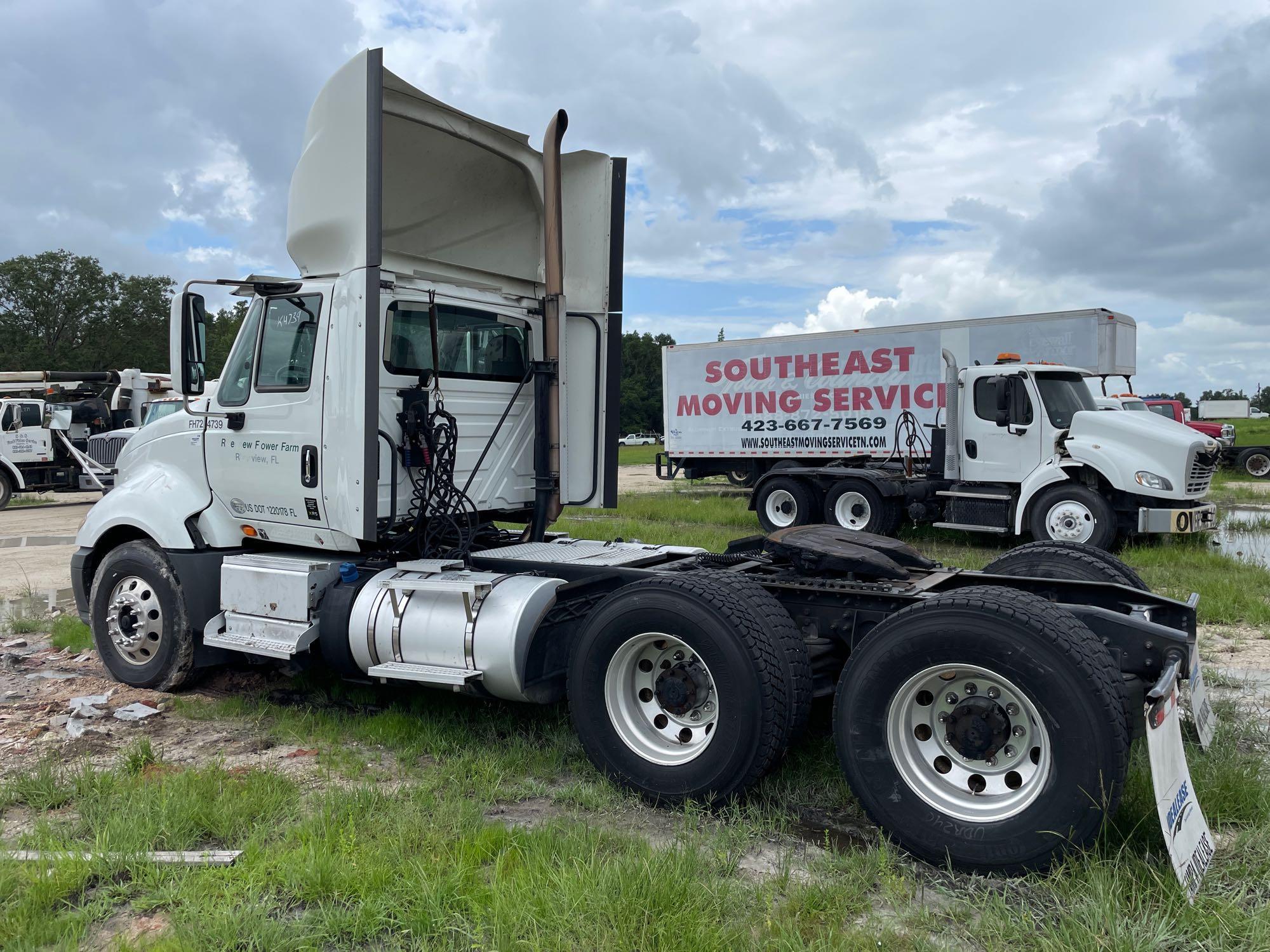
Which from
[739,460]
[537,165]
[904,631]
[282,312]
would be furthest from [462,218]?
[739,460]

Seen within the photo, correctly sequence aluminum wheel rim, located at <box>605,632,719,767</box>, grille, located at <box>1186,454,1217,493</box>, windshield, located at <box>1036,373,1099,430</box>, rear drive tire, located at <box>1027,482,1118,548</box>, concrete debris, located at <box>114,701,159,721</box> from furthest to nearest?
windshield, located at <box>1036,373,1099,430</box> → rear drive tire, located at <box>1027,482,1118,548</box> → grille, located at <box>1186,454,1217,493</box> → concrete debris, located at <box>114,701,159,721</box> → aluminum wheel rim, located at <box>605,632,719,767</box>

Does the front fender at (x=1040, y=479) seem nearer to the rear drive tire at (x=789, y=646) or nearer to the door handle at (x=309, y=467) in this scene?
the rear drive tire at (x=789, y=646)

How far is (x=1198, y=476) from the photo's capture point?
11344mm

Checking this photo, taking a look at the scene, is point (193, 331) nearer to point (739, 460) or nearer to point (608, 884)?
point (608, 884)

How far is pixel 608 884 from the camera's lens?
320cm

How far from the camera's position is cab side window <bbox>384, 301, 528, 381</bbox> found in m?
5.55

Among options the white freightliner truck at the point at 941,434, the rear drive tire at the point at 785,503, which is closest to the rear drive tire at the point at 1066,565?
the white freightliner truck at the point at 941,434

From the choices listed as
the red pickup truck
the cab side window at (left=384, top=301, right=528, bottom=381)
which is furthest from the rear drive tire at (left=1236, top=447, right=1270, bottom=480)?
the cab side window at (left=384, top=301, right=528, bottom=381)

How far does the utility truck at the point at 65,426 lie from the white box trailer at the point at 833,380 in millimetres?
12965

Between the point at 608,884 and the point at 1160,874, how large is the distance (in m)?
1.89

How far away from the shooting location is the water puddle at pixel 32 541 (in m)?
14.5

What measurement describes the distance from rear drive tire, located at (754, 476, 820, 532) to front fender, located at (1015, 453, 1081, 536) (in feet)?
10.5

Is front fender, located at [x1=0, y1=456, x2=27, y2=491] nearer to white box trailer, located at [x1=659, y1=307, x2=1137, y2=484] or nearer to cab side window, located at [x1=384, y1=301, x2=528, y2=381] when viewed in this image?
white box trailer, located at [x1=659, y1=307, x2=1137, y2=484]

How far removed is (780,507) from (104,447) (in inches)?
653
